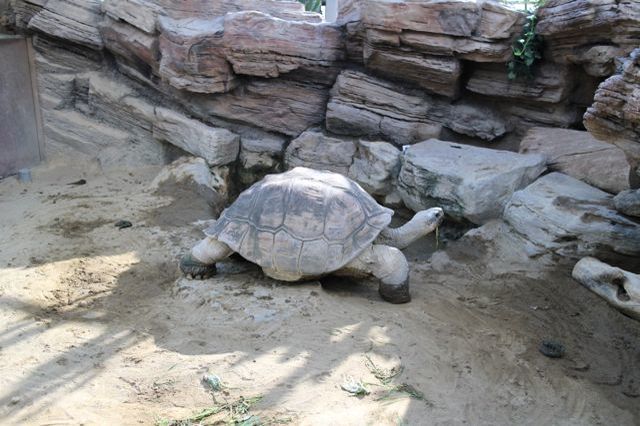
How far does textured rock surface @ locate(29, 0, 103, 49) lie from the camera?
26.2 feet

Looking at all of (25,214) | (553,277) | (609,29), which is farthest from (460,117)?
(25,214)

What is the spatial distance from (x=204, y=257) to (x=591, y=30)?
3.87 metres

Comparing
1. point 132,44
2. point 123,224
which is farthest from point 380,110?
point 132,44

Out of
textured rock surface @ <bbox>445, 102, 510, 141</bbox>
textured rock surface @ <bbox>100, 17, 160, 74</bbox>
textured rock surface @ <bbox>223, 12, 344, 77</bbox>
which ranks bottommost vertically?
textured rock surface @ <bbox>445, 102, 510, 141</bbox>

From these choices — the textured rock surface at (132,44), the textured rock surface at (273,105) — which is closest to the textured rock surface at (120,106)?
the textured rock surface at (132,44)

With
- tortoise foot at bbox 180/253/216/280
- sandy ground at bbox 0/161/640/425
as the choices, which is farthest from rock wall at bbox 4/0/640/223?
tortoise foot at bbox 180/253/216/280

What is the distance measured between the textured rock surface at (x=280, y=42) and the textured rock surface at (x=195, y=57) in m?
0.19

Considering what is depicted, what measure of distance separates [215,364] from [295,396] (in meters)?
0.59

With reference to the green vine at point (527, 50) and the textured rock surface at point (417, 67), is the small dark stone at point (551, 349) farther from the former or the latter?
the textured rock surface at point (417, 67)

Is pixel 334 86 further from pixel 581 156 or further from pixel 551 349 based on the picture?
pixel 551 349

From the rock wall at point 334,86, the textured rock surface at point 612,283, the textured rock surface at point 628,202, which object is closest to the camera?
the textured rock surface at point 612,283

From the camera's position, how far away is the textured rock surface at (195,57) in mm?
7176

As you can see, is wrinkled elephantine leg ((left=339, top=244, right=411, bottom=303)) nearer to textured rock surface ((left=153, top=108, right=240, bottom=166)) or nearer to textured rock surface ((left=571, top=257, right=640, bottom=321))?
textured rock surface ((left=571, top=257, right=640, bottom=321))

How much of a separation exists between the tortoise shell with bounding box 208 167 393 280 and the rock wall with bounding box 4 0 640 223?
4.39 feet
